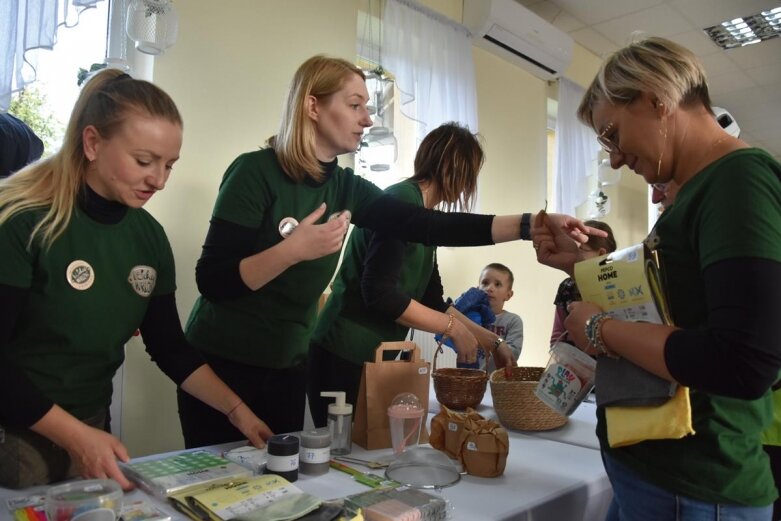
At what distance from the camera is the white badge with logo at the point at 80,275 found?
3.31ft

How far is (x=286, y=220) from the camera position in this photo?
53.2 inches

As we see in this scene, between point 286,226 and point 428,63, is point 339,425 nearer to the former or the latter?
point 286,226

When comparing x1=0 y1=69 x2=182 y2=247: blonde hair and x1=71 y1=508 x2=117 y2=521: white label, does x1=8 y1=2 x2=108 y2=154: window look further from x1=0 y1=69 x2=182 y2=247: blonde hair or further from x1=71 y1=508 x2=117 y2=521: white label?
x1=71 y1=508 x2=117 y2=521: white label

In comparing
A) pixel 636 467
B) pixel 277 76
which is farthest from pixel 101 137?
pixel 277 76

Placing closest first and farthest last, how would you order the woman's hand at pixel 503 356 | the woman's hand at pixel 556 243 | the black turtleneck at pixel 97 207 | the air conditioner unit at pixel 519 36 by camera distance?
the black turtleneck at pixel 97 207
the woman's hand at pixel 556 243
the woman's hand at pixel 503 356
the air conditioner unit at pixel 519 36

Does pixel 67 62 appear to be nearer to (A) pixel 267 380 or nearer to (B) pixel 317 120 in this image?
(B) pixel 317 120

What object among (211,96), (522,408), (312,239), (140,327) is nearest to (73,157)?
(140,327)

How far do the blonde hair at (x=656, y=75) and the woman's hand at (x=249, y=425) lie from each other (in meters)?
0.91

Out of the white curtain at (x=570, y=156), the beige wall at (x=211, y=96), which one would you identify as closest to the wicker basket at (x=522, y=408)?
the beige wall at (x=211, y=96)

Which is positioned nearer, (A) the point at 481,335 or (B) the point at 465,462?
(B) the point at 465,462

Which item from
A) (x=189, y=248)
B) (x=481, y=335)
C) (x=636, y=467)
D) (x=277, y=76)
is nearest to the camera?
(x=636, y=467)

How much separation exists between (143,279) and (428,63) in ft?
8.39

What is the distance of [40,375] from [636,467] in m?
0.98

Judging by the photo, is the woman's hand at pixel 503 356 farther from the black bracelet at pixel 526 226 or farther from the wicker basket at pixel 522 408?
the black bracelet at pixel 526 226
